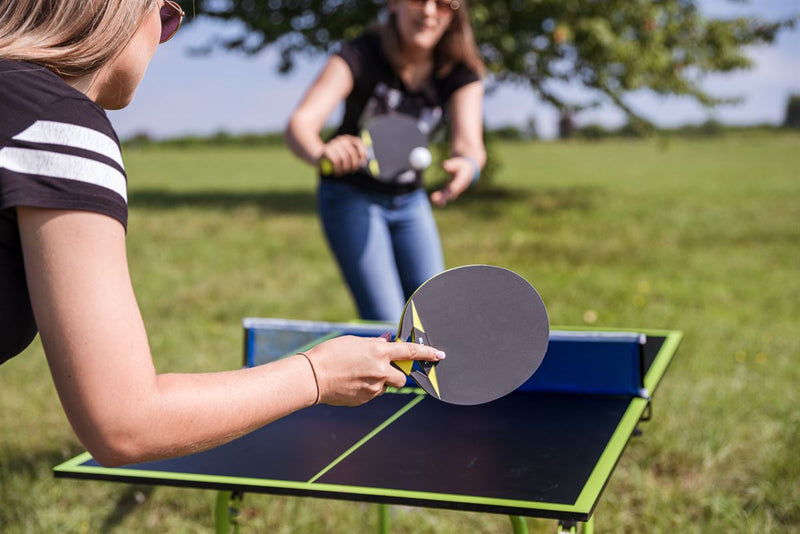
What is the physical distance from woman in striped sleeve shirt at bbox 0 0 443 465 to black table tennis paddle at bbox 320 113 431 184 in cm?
190

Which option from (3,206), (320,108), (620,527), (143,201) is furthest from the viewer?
(143,201)

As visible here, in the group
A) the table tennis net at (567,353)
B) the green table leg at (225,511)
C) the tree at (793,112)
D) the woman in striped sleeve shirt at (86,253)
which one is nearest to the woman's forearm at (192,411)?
the woman in striped sleeve shirt at (86,253)

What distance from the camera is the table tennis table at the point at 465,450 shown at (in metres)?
1.68

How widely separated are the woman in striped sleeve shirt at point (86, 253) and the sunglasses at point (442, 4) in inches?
81.3

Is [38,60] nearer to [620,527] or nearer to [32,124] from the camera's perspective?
[32,124]

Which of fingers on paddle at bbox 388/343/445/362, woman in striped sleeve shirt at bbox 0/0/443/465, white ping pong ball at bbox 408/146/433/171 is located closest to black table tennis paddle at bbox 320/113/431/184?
white ping pong ball at bbox 408/146/433/171

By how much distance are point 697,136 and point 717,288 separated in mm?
41738

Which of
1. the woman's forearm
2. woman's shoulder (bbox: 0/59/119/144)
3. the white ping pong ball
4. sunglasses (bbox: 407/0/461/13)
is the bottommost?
the white ping pong ball

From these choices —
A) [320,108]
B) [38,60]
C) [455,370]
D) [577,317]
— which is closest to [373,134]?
[320,108]

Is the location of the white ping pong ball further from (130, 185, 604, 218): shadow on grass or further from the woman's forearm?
(130, 185, 604, 218): shadow on grass

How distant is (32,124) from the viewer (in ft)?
3.45

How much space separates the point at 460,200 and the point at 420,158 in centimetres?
1066

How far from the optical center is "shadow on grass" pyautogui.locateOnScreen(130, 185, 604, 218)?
1263 cm

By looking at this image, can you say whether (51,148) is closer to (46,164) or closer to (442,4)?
(46,164)
